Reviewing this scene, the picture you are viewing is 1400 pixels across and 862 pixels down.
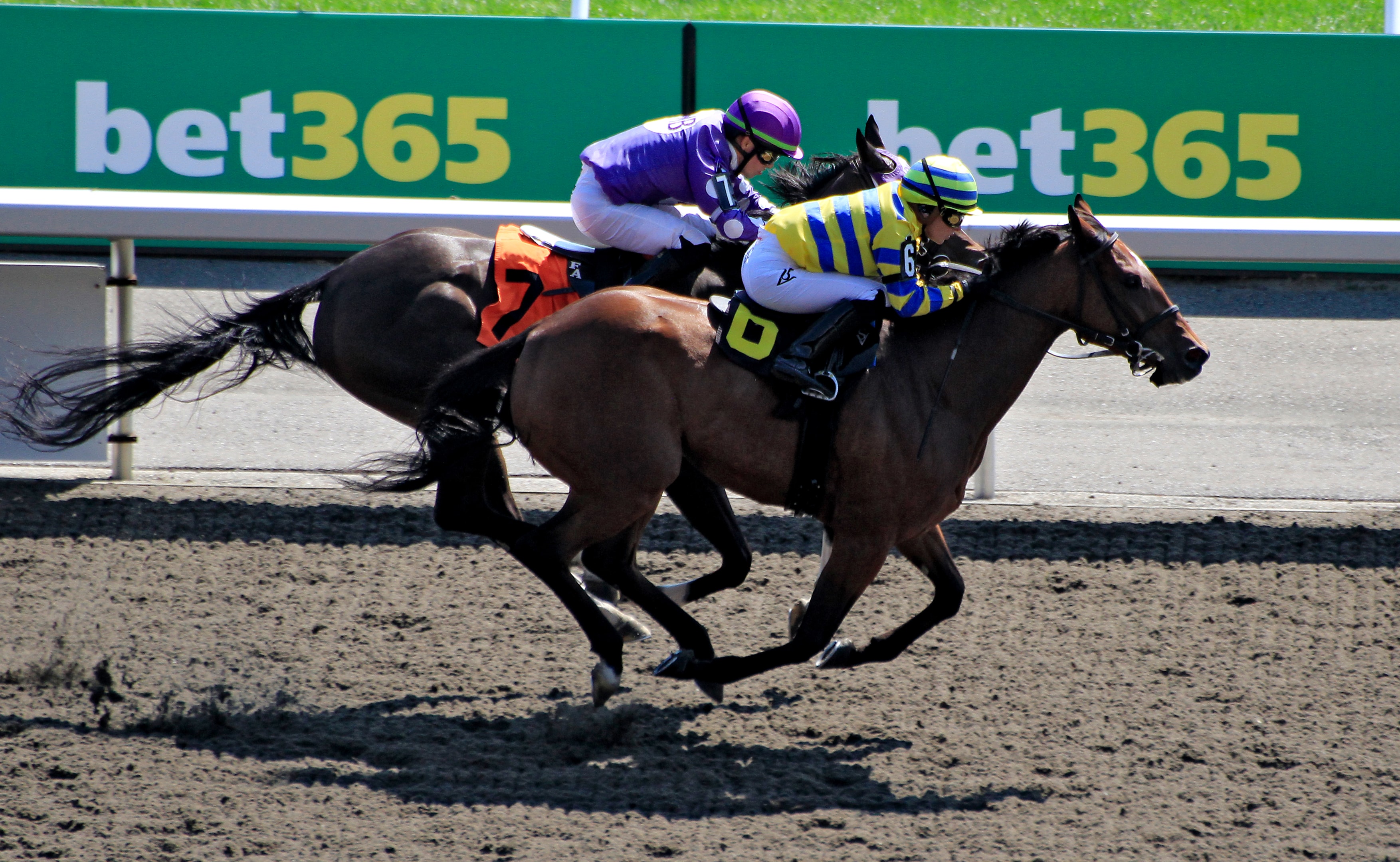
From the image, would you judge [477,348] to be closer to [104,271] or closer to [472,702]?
[472,702]

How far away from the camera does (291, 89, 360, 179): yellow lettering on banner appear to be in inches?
411

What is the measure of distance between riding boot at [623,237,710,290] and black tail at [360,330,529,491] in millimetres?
749

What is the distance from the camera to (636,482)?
4414mm

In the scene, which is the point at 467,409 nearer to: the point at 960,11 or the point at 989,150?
the point at 989,150

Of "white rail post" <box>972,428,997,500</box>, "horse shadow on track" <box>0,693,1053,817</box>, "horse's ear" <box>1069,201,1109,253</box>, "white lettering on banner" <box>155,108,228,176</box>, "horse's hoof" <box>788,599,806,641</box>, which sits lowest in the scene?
"horse shadow on track" <box>0,693,1053,817</box>

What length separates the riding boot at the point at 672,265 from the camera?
206 inches

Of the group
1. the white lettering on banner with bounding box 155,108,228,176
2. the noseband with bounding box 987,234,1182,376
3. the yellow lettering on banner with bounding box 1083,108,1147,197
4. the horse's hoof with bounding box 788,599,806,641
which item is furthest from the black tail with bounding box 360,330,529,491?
the yellow lettering on banner with bounding box 1083,108,1147,197

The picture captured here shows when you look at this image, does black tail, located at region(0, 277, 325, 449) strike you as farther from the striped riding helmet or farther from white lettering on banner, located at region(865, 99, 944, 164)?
white lettering on banner, located at region(865, 99, 944, 164)

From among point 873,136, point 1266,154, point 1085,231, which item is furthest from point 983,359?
point 1266,154

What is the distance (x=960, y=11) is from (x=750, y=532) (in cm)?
877

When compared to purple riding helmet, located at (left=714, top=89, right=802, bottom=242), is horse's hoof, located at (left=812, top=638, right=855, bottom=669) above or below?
below

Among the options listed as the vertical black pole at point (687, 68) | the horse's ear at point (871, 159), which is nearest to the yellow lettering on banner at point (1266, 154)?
the vertical black pole at point (687, 68)

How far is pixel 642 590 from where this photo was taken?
4859mm

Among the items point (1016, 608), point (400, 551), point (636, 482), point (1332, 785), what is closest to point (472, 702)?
point (636, 482)
